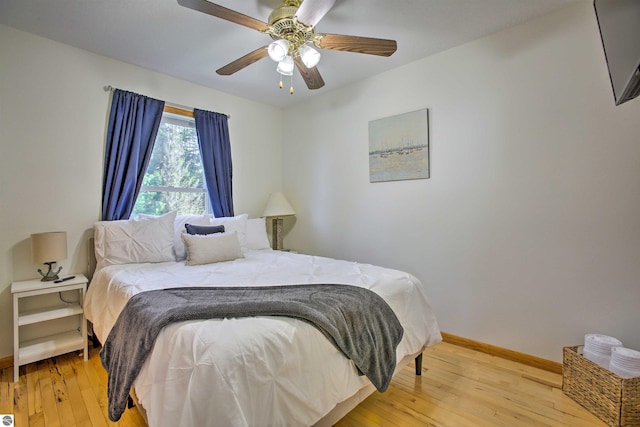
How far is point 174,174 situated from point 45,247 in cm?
134

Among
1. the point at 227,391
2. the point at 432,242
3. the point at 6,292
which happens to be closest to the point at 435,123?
the point at 432,242

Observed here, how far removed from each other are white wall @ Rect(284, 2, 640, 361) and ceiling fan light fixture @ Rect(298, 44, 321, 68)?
1306mm

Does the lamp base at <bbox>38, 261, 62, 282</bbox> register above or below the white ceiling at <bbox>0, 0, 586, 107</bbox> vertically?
below

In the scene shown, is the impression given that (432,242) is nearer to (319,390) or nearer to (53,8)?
(319,390)

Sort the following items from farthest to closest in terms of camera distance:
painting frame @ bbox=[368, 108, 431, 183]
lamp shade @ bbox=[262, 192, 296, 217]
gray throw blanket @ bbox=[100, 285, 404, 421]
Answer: lamp shade @ bbox=[262, 192, 296, 217] → painting frame @ bbox=[368, 108, 431, 183] → gray throw blanket @ bbox=[100, 285, 404, 421]

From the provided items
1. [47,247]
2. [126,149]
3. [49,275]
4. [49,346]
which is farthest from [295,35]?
[49,346]

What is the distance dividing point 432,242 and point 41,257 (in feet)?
10.3

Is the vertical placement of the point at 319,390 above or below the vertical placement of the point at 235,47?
below

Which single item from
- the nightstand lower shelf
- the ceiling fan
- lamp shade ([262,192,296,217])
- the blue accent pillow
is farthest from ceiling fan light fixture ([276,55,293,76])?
the nightstand lower shelf

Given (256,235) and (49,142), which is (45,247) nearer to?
(49,142)

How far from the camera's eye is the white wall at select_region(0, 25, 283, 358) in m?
2.27

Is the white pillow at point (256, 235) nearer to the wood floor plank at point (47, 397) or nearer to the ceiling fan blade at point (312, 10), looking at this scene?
the wood floor plank at point (47, 397)

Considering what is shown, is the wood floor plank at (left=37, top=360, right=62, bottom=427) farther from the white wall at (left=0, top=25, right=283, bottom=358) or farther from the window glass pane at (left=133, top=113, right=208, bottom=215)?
the window glass pane at (left=133, top=113, right=208, bottom=215)

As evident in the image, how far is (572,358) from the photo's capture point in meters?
1.90
